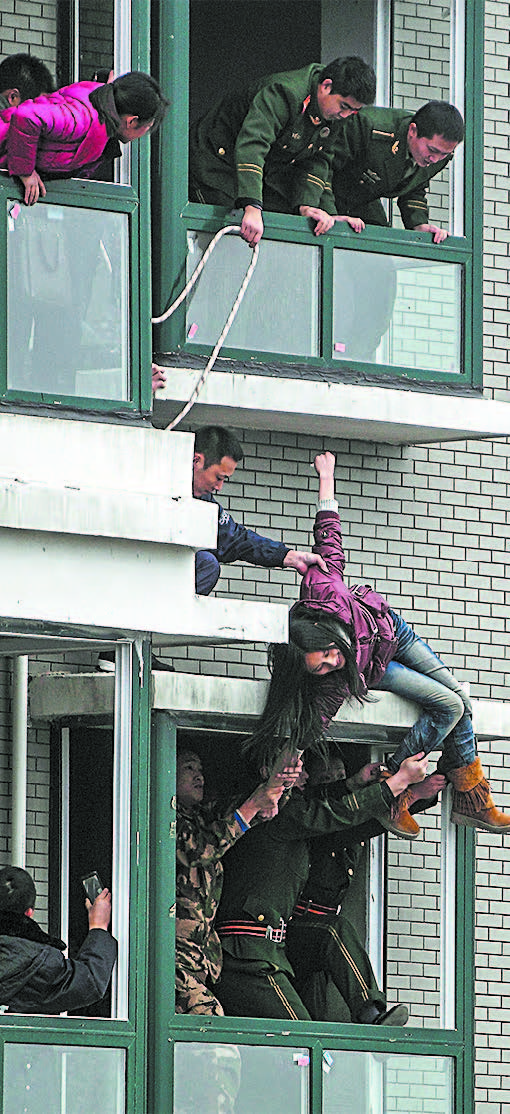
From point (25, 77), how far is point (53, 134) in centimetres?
98

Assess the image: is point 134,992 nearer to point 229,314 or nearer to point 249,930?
point 249,930

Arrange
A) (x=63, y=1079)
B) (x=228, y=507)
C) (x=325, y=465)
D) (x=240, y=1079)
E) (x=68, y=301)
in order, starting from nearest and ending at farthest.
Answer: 1. (x=63, y=1079)
2. (x=68, y=301)
3. (x=240, y=1079)
4. (x=325, y=465)
5. (x=228, y=507)

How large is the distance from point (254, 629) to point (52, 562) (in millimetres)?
1093

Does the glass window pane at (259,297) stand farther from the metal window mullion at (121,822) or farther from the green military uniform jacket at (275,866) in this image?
the green military uniform jacket at (275,866)

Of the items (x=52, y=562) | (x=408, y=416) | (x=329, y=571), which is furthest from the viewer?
(x=408, y=416)

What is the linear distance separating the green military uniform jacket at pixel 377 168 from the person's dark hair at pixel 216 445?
5.49ft

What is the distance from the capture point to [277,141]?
47.5 ft

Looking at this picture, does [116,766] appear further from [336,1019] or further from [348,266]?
[348,266]

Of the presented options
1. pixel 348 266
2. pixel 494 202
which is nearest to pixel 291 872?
pixel 348 266

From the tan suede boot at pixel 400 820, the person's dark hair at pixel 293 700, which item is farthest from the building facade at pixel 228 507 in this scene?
the tan suede boot at pixel 400 820

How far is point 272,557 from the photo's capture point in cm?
1402

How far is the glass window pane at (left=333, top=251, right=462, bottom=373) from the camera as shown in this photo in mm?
14859

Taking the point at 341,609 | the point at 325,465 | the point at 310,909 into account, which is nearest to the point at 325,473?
the point at 325,465

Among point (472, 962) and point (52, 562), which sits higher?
point (52, 562)
